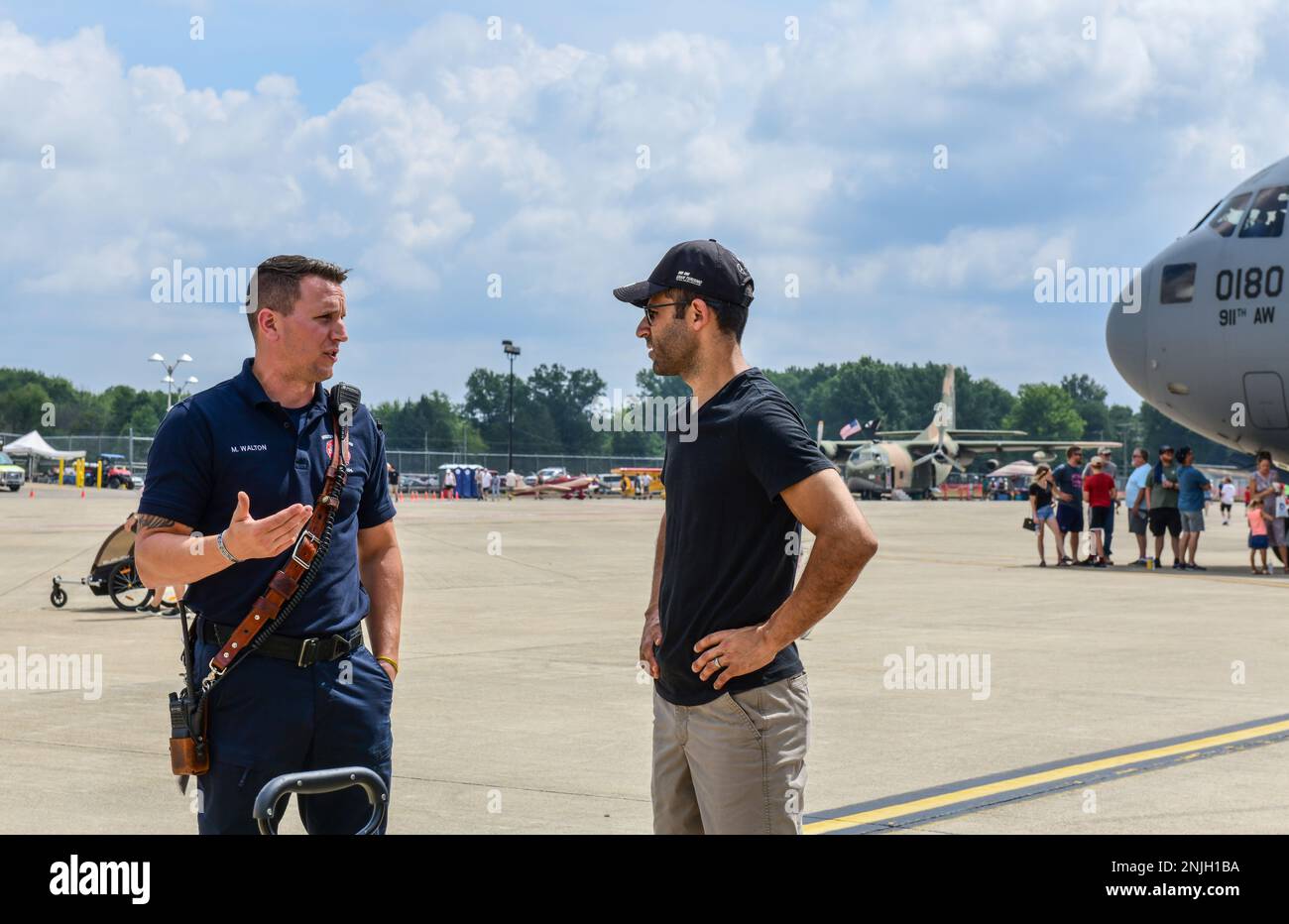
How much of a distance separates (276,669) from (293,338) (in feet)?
3.09

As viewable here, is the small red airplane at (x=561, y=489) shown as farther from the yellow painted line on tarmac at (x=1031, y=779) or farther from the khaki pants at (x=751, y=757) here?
the khaki pants at (x=751, y=757)

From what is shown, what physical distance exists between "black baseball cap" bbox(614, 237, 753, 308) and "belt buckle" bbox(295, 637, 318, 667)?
1.32 metres

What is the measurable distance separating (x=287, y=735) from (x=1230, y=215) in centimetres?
1981

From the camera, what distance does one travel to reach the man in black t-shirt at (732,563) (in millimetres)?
3658

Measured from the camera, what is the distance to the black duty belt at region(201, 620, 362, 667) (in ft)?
12.9

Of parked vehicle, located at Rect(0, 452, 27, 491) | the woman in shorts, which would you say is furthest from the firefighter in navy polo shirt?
parked vehicle, located at Rect(0, 452, 27, 491)

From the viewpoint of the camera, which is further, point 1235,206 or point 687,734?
point 1235,206

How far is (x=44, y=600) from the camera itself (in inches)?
656

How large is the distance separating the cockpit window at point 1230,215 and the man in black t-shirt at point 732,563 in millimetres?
18785

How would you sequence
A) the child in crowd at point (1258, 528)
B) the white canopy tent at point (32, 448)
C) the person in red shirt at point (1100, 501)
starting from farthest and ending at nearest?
the white canopy tent at point (32, 448) → the person in red shirt at point (1100, 501) → the child in crowd at point (1258, 528)

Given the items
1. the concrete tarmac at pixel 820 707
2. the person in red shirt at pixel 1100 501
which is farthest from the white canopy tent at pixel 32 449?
the person in red shirt at pixel 1100 501

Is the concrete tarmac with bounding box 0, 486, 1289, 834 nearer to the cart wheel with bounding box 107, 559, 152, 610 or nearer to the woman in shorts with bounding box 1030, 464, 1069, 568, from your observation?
the cart wheel with bounding box 107, 559, 152, 610
